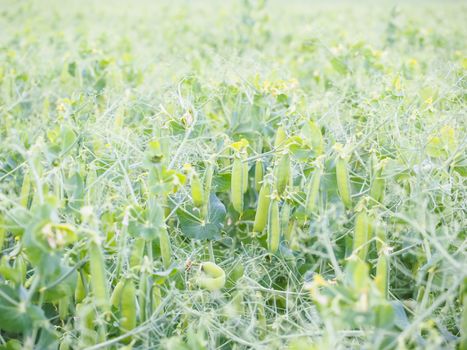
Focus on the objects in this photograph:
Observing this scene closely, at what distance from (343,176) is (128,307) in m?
0.72

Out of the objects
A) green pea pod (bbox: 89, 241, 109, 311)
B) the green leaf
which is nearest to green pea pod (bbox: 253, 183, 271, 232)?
the green leaf

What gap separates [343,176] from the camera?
1.44 metres

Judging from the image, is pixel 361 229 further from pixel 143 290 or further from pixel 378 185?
pixel 143 290

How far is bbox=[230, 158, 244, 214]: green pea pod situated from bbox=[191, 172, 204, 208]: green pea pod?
0.50ft

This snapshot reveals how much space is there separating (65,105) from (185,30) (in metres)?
3.09

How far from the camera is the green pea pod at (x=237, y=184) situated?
1.53m

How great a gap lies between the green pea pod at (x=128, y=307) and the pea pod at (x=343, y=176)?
67cm

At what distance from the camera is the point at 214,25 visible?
5227 millimetres

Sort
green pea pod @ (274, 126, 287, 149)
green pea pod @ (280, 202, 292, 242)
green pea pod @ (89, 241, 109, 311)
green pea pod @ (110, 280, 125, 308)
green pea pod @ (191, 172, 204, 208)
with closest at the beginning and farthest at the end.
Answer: green pea pod @ (89, 241, 109, 311) < green pea pod @ (110, 280, 125, 308) < green pea pod @ (191, 172, 204, 208) < green pea pod @ (280, 202, 292, 242) < green pea pod @ (274, 126, 287, 149)

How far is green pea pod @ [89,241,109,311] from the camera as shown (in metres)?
1.13

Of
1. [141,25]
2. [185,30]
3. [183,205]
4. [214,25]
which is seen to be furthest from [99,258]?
[141,25]

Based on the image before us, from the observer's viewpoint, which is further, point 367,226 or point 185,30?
point 185,30

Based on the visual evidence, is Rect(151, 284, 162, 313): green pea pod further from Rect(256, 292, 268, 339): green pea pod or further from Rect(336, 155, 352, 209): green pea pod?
Rect(336, 155, 352, 209): green pea pod

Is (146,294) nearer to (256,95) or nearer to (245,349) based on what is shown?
(245,349)
